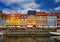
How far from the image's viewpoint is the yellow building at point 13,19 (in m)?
73.6

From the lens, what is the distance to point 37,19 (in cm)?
7312

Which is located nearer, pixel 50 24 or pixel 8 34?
pixel 8 34

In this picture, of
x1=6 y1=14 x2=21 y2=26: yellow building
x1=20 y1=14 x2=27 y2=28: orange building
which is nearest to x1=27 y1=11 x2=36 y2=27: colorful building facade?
x1=20 y1=14 x2=27 y2=28: orange building

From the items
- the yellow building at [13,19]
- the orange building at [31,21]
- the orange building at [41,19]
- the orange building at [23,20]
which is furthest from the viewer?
the yellow building at [13,19]

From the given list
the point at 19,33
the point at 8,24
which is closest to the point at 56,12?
the point at 8,24

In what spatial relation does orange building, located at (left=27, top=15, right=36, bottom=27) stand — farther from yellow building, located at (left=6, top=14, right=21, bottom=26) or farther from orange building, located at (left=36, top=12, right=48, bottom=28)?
yellow building, located at (left=6, top=14, right=21, bottom=26)

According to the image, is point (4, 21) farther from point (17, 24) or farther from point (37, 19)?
point (37, 19)

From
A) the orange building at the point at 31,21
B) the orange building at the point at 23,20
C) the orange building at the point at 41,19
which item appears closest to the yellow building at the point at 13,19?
the orange building at the point at 23,20

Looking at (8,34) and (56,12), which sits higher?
(56,12)

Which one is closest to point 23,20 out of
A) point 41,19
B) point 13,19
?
point 13,19

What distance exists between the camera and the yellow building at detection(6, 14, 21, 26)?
241 ft

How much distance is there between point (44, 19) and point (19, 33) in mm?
24257

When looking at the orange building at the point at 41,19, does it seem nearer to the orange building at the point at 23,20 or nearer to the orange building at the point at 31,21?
the orange building at the point at 31,21

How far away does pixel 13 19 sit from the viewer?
74500 millimetres
